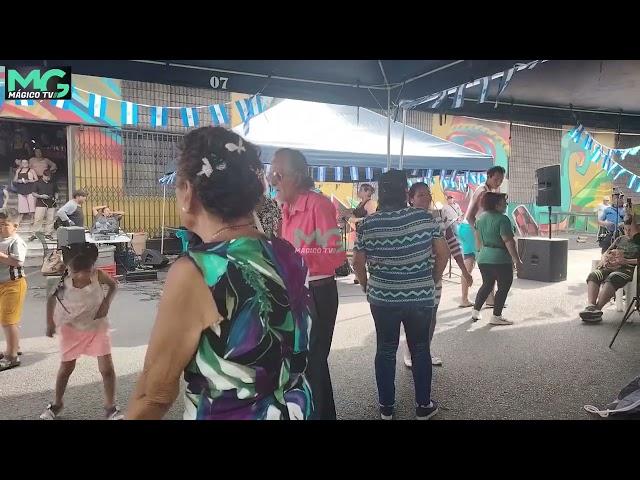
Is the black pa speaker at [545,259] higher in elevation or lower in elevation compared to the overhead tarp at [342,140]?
lower

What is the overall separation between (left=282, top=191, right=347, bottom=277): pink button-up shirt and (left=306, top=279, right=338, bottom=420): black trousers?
110 millimetres

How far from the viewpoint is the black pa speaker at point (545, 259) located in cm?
827

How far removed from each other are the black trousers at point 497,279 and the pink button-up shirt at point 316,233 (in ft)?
9.58

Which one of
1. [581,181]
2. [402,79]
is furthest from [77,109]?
[581,181]

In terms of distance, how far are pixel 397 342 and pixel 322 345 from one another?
0.58 m

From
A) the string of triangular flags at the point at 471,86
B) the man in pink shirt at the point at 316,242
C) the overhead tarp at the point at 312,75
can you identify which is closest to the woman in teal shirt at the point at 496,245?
the string of triangular flags at the point at 471,86

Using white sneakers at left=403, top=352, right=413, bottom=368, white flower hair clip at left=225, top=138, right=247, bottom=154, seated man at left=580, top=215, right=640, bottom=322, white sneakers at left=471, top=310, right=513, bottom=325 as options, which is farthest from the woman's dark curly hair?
seated man at left=580, top=215, right=640, bottom=322

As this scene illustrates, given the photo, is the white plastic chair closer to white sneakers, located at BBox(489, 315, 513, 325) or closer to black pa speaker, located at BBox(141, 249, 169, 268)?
white sneakers, located at BBox(489, 315, 513, 325)

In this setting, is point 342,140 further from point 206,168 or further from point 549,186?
point 206,168

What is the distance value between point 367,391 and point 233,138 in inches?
111

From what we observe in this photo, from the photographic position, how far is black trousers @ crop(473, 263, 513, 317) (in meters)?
5.29

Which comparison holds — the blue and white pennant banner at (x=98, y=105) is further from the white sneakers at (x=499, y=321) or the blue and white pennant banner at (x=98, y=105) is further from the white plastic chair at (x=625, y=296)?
the white plastic chair at (x=625, y=296)

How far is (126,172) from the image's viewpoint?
33.9 feet
